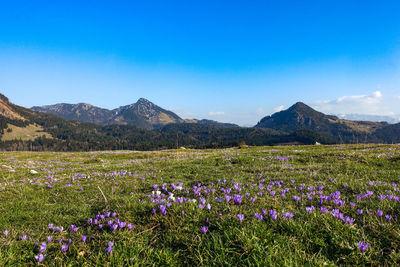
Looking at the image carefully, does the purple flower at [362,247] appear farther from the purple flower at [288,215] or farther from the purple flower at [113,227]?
the purple flower at [113,227]

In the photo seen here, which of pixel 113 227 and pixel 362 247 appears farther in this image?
pixel 113 227

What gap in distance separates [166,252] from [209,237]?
0.75m

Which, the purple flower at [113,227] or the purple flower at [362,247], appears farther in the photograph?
the purple flower at [113,227]

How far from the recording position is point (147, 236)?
3.39 m

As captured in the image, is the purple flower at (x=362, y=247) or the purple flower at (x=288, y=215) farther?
the purple flower at (x=288, y=215)

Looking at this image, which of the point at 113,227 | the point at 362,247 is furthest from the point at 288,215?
the point at 113,227

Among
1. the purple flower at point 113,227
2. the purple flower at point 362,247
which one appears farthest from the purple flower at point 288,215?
the purple flower at point 113,227

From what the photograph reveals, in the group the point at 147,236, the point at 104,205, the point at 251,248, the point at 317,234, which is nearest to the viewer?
the point at 251,248

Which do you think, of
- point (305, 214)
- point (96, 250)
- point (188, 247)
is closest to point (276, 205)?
point (305, 214)

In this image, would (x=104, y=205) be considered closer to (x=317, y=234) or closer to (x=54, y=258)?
(x=54, y=258)

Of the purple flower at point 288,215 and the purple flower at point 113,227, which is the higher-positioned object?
the purple flower at point 288,215

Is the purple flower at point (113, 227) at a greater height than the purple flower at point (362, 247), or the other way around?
the purple flower at point (362, 247)

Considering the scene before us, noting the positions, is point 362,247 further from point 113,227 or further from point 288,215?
point 113,227

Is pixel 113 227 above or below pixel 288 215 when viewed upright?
below
